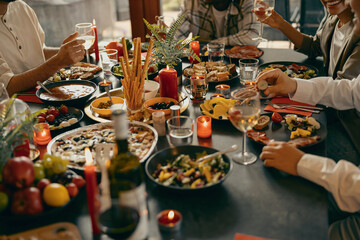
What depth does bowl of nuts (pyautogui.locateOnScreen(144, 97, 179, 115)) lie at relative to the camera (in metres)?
1.73

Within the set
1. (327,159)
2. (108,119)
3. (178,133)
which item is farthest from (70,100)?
(327,159)

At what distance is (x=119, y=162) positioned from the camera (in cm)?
114

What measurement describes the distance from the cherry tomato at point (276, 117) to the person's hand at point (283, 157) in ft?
1.07

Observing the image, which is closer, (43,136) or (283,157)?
(283,157)

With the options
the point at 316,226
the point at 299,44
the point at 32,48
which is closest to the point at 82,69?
the point at 32,48

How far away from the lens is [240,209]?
1.07 meters

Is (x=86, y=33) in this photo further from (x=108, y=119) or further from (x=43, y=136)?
(x=43, y=136)

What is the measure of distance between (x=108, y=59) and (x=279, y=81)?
3.92ft

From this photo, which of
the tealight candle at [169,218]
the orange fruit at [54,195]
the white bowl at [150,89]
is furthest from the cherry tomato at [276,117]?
the orange fruit at [54,195]

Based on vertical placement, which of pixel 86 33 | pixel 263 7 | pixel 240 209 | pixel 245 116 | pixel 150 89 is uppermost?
pixel 263 7

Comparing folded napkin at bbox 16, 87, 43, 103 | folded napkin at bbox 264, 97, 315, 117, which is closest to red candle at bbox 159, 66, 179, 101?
folded napkin at bbox 264, 97, 315, 117

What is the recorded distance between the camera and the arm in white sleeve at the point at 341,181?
1.10m

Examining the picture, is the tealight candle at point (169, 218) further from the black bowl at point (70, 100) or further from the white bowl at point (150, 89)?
the black bowl at point (70, 100)

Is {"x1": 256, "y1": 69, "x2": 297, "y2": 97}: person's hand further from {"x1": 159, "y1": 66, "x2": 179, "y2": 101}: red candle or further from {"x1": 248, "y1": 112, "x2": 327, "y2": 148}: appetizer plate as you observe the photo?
{"x1": 159, "y1": 66, "x2": 179, "y2": 101}: red candle
